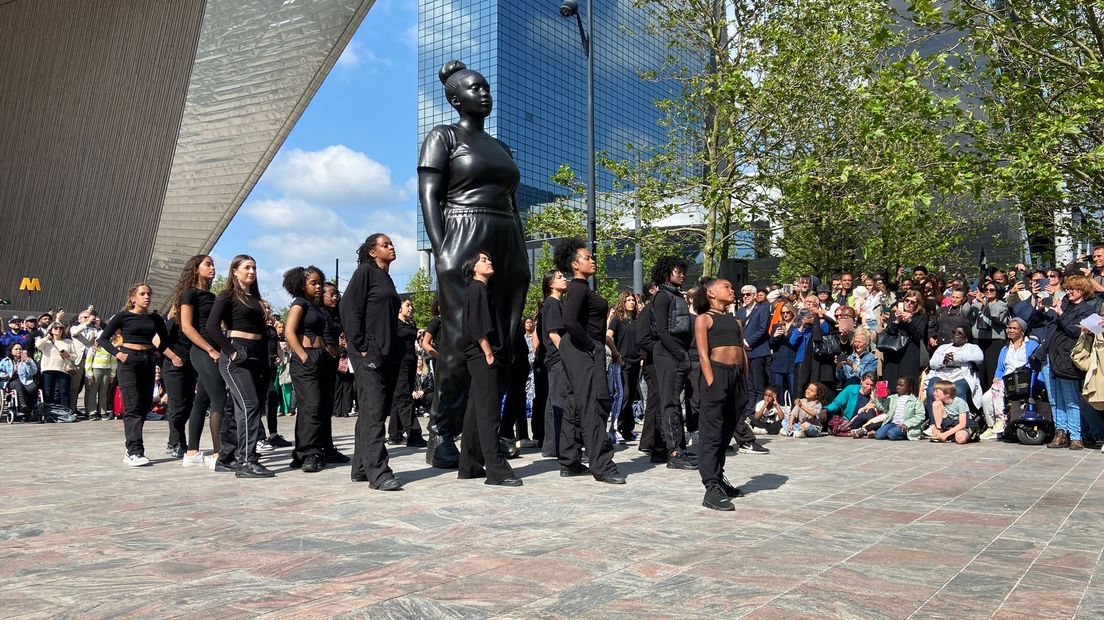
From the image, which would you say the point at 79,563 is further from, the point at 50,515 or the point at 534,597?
the point at 534,597

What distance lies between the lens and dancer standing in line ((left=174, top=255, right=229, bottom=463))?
698cm

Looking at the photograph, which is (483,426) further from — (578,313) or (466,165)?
(466,165)

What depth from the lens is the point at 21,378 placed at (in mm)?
14711

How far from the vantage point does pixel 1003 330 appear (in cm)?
1109

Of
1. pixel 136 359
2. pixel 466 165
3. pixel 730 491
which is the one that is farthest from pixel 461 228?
pixel 136 359

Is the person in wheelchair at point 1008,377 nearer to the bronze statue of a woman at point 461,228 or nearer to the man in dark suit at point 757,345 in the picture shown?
the man in dark suit at point 757,345

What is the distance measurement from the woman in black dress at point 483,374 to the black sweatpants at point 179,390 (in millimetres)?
2980

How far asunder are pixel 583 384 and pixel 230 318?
2.87 meters

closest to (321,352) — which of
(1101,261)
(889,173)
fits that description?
(1101,261)

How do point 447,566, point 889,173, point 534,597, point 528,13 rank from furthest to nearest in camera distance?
point 528,13 < point 889,173 < point 447,566 < point 534,597

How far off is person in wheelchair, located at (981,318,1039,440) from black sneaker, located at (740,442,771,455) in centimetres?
322

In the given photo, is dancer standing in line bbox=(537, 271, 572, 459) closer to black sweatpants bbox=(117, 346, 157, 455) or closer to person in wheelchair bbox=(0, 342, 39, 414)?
black sweatpants bbox=(117, 346, 157, 455)

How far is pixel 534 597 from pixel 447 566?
0.59 metres

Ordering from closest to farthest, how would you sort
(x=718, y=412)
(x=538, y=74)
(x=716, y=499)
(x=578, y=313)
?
(x=716, y=499)
(x=718, y=412)
(x=578, y=313)
(x=538, y=74)
